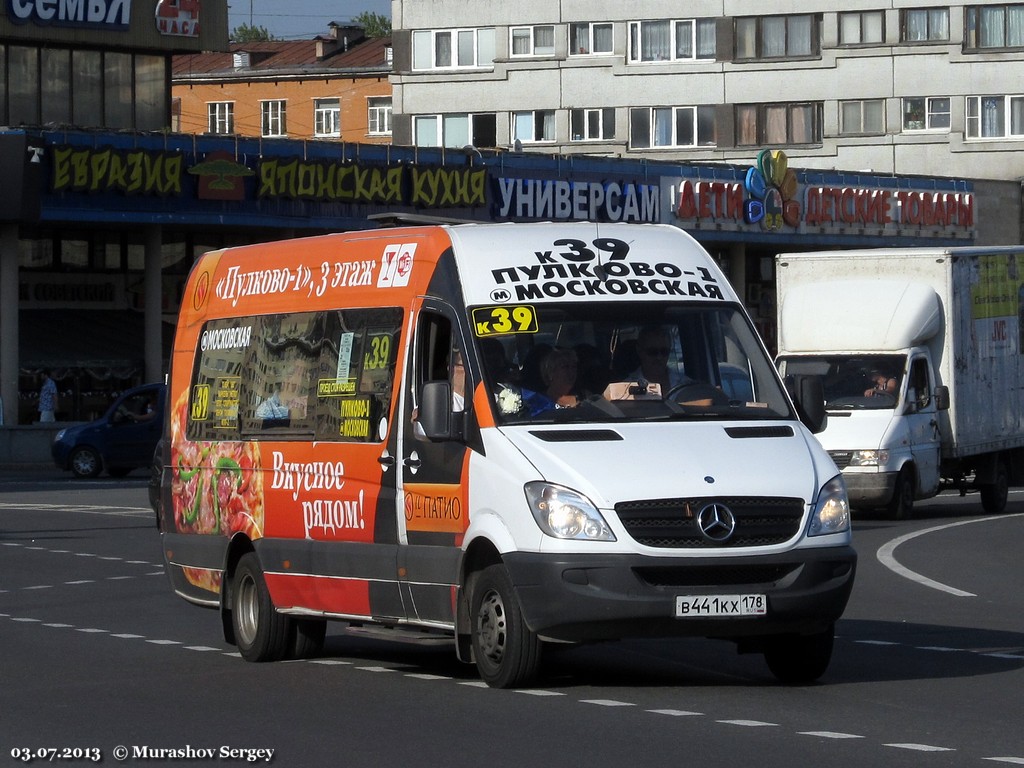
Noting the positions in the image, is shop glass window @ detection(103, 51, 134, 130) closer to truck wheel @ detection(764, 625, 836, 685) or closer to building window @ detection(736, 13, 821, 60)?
building window @ detection(736, 13, 821, 60)

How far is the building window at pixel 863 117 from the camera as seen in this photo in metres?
73.2

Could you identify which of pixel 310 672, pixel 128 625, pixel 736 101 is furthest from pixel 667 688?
pixel 736 101

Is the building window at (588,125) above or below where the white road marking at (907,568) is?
above

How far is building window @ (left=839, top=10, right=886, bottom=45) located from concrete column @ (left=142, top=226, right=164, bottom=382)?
1317 inches

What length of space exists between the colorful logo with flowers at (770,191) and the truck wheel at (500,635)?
4752cm

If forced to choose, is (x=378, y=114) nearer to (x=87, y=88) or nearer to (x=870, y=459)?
(x=87, y=88)

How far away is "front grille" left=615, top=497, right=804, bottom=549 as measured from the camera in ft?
32.4

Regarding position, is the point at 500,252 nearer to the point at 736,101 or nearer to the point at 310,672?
the point at 310,672

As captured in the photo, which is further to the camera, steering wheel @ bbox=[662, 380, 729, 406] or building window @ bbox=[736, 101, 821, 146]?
building window @ bbox=[736, 101, 821, 146]

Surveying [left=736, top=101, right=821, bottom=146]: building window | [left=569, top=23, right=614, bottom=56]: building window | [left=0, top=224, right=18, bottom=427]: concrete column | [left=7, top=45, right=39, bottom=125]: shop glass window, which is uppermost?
[left=569, top=23, right=614, bottom=56]: building window

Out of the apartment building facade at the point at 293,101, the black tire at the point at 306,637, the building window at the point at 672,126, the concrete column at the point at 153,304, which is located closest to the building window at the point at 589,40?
the building window at the point at 672,126

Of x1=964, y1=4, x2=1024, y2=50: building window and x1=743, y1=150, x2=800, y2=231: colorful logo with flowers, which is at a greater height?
x1=964, y1=4, x2=1024, y2=50: building window

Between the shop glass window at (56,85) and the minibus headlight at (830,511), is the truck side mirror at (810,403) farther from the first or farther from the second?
the shop glass window at (56,85)

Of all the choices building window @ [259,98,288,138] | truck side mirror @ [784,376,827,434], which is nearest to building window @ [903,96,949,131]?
building window @ [259,98,288,138]
